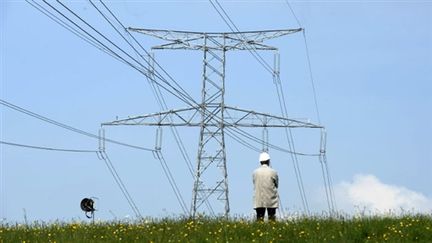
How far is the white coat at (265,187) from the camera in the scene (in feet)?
71.7

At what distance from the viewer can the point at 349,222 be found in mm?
18250

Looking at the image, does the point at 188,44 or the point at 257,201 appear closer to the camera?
the point at 257,201

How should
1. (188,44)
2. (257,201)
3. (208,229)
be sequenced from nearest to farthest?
(208,229) → (257,201) → (188,44)

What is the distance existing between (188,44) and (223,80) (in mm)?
1866

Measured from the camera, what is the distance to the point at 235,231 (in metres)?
17.4

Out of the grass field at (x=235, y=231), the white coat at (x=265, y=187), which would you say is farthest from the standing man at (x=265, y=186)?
the grass field at (x=235, y=231)

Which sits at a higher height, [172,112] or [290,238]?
[172,112]

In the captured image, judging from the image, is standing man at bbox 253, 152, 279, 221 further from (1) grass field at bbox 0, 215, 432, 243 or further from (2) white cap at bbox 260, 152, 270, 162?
(1) grass field at bbox 0, 215, 432, 243

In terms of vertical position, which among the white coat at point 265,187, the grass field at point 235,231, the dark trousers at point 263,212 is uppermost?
the white coat at point 265,187

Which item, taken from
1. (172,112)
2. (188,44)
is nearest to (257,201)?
(172,112)

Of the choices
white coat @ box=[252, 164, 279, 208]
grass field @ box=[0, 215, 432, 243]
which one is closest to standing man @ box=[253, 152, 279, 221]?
white coat @ box=[252, 164, 279, 208]

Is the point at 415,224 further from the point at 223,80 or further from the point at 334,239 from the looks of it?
the point at 223,80

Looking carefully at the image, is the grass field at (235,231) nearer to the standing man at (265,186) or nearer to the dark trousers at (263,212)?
the standing man at (265,186)

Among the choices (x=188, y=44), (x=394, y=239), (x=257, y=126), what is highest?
(x=188, y=44)
